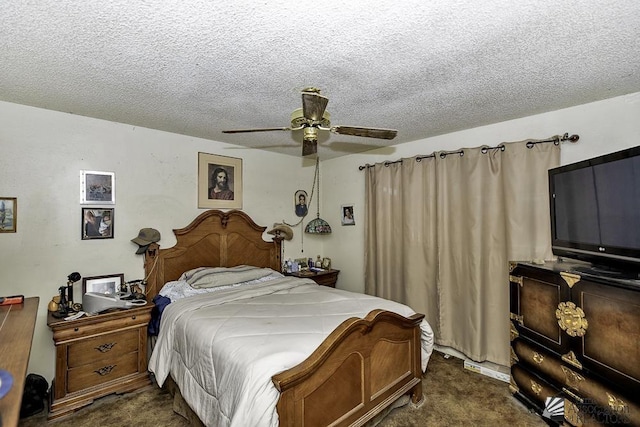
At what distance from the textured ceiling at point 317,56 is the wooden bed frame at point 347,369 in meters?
1.58

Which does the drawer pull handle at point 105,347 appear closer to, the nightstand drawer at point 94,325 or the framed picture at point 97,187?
the nightstand drawer at point 94,325

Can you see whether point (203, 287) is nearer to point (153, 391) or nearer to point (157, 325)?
point (157, 325)

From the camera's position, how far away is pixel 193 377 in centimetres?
196

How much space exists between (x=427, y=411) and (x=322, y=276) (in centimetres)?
205

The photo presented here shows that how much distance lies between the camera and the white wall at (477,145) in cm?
229

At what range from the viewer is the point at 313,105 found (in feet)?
5.72

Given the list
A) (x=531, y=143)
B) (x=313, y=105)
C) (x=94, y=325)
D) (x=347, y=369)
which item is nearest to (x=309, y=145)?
(x=313, y=105)

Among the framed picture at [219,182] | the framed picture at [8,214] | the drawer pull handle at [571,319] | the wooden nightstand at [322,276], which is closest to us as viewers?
the drawer pull handle at [571,319]

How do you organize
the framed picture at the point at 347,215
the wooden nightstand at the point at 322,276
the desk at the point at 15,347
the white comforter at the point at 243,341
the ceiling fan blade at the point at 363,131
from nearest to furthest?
the desk at the point at 15,347 < the white comforter at the point at 243,341 < the ceiling fan blade at the point at 363,131 < the wooden nightstand at the point at 322,276 < the framed picture at the point at 347,215

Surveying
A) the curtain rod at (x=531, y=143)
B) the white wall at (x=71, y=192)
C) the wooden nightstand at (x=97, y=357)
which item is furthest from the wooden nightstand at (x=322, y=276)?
the wooden nightstand at (x=97, y=357)

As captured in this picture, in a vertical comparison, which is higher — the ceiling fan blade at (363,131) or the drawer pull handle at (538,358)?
the ceiling fan blade at (363,131)

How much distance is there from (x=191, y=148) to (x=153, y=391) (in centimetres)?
244

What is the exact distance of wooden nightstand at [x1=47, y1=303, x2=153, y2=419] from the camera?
225 centimetres

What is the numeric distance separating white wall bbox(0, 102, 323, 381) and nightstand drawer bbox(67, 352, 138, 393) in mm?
504
